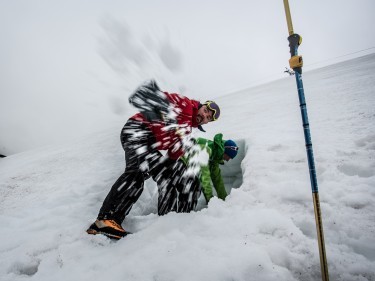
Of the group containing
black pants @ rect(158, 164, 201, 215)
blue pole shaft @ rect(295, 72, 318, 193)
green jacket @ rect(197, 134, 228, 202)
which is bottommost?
black pants @ rect(158, 164, 201, 215)

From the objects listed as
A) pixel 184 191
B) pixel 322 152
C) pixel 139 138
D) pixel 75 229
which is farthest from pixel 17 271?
pixel 322 152

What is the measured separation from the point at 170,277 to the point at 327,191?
176 cm

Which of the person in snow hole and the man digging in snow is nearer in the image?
the man digging in snow

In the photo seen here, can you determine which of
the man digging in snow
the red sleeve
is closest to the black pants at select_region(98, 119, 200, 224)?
the man digging in snow

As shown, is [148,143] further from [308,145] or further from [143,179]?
[308,145]

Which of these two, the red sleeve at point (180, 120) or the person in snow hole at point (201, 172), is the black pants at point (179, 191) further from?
the red sleeve at point (180, 120)

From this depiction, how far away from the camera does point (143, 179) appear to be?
284 cm

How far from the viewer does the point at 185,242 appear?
6.66 feet

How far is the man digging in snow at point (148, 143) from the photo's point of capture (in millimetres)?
2537

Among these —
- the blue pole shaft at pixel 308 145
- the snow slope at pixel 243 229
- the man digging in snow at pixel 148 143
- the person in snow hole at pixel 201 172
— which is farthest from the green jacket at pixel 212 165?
the blue pole shaft at pixel 308 145

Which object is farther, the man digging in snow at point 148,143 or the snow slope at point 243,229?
the man digging in snow at point 148,143

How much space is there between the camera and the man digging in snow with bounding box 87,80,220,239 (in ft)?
8.32

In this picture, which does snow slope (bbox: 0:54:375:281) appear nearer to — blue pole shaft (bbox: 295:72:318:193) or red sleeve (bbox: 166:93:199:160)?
blue pole shaft (bbox: 295:72:318:193)

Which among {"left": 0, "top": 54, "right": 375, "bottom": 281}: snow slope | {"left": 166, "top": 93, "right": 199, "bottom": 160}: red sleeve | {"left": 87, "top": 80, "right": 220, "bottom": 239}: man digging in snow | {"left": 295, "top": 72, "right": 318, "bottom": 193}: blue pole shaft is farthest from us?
{"left": 166, "top": 93, "right": 199, "bottom": 160}: red sleeve
